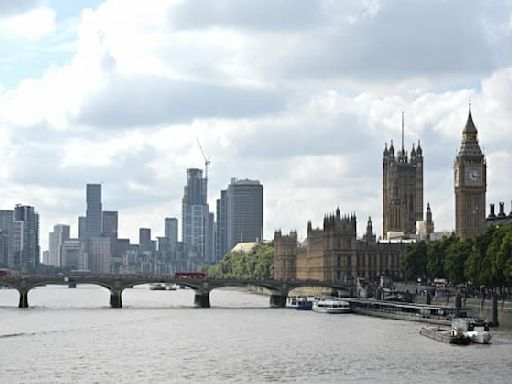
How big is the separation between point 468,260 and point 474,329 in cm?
3755

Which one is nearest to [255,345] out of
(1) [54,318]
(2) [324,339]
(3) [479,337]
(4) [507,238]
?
(2) [324,339]

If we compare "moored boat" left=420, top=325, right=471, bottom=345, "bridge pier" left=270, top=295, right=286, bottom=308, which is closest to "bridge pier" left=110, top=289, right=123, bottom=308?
"bridge pier" left=270, top=295, right=286, bottom=308

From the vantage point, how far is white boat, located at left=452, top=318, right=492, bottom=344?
347 ft

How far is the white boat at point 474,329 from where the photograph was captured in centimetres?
10575

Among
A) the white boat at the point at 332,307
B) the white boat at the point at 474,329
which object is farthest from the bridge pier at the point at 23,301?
the white boat at the point at 474,329

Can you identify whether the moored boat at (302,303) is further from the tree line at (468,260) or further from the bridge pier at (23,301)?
the bridge pier at (23,301)

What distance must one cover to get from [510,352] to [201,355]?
73.5ft

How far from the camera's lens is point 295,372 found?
88.8 m

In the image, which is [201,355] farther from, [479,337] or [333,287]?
[333,287]

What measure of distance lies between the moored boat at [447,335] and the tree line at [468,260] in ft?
38.5

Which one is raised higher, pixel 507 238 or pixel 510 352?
pixel 507 238

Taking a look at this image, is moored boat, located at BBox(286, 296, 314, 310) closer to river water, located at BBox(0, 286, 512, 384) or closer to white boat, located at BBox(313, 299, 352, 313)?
white boat, located at BBox(313, 299, 352, 313)

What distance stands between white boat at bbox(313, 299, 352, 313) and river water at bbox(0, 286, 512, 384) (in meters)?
15.9

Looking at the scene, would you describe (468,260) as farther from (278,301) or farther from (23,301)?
(23,301)
